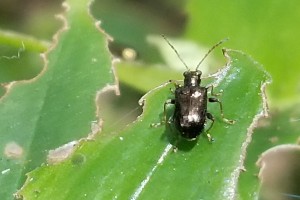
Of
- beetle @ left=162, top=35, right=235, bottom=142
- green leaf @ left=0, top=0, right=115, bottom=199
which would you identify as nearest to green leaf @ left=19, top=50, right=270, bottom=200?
beetle @ left=162, top=35, right=235, bottom=142

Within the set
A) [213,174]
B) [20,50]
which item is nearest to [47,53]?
[20,50]

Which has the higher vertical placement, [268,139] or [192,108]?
[192,108]

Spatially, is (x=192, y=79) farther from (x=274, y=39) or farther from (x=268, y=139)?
(x=274, y=39)

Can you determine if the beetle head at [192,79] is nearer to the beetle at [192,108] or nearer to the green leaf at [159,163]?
the beetle at [192,108]

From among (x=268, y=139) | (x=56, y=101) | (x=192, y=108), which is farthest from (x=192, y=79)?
(x=56, y=101)

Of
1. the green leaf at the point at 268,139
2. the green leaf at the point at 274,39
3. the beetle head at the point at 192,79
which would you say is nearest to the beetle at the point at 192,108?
the beetle head at the point at 192,79
